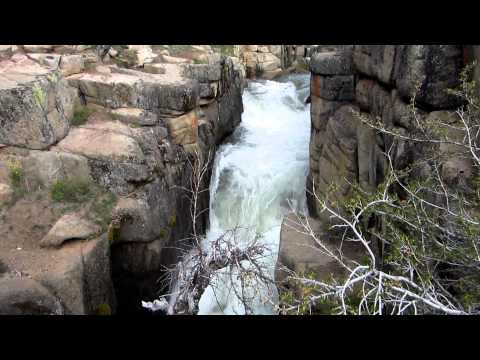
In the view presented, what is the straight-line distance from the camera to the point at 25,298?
6.95m

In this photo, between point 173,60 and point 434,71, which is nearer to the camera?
point 434,71

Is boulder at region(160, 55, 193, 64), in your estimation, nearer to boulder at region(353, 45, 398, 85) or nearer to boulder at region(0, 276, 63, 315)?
boulder at region(353, 45, 398, 85)

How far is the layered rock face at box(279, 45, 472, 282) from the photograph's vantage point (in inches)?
270

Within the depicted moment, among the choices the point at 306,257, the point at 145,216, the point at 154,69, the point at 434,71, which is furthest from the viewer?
the point at 154,69

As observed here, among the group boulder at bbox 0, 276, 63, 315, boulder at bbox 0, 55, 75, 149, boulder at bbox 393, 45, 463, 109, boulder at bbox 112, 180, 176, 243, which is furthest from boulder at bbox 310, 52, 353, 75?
boulder at bbox 0, 276, 63, 315

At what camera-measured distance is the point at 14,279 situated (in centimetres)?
731

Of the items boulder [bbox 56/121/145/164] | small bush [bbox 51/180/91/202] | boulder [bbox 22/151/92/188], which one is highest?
boulder [bbox 56/121/145/164]

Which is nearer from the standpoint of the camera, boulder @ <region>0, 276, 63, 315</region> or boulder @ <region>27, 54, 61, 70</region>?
boulder @ <region>0, 276, 63, 315</region>

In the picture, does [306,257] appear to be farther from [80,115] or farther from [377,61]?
[80,115]

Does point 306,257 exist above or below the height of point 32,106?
below

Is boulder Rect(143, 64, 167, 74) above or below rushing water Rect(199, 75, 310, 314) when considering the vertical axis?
above

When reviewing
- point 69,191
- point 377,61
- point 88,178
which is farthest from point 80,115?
point 377,61

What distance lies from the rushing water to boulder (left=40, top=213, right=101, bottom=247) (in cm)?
334

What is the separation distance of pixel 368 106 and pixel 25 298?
8189 mm
